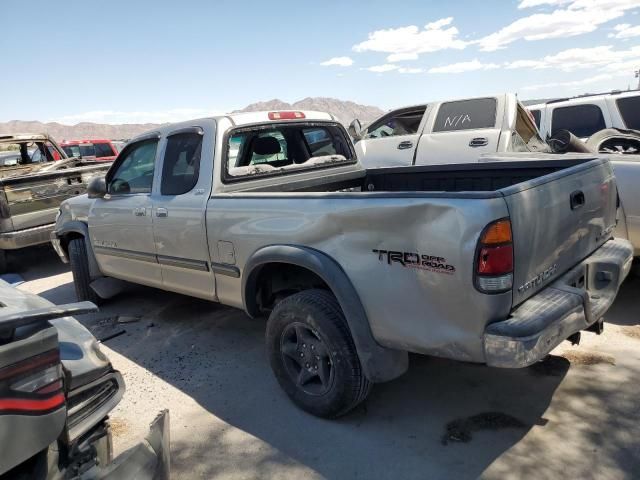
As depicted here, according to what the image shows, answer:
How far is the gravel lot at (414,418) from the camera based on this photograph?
260 cm

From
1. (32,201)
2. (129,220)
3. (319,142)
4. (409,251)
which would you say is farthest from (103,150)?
(409,251)

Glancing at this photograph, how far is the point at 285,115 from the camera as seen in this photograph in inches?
171

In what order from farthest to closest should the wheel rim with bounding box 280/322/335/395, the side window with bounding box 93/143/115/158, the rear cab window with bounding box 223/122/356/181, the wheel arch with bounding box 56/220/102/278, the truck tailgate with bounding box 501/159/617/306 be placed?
the side window with bounding box 93/143/115/158 < the wheel arch with bounding box 56/220/102/278 < the rear cab window with bounding box 223/122/356/181 < the wheel rim with bounding box 280/322/335/395 < the truck tailgate with bounding box 501/159/617/306

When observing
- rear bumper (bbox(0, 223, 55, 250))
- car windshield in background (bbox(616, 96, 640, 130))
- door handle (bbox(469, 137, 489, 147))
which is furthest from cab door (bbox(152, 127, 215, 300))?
car windshield in background (bbox(616, 96, 640, 130))

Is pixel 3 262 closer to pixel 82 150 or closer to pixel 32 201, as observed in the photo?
pixel 32 201

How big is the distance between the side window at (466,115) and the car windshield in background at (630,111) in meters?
1.88

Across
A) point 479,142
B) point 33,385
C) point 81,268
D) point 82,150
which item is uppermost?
point 82,150

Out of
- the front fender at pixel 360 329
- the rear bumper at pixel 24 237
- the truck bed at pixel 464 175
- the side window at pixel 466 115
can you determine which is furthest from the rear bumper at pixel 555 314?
the rear bumper at pixel 24 237

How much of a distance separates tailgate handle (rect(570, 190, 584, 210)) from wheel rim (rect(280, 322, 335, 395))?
1591 mm

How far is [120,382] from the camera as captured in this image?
2.12 meters

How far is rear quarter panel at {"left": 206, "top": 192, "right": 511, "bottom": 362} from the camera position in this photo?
2.26m

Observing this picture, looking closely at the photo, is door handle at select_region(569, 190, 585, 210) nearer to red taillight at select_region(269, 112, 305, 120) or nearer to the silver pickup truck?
the silver pickup truck

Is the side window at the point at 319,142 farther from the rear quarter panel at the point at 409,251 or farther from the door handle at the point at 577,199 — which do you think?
the door handle at the point at 577,199

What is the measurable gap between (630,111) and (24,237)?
853 centimetres
